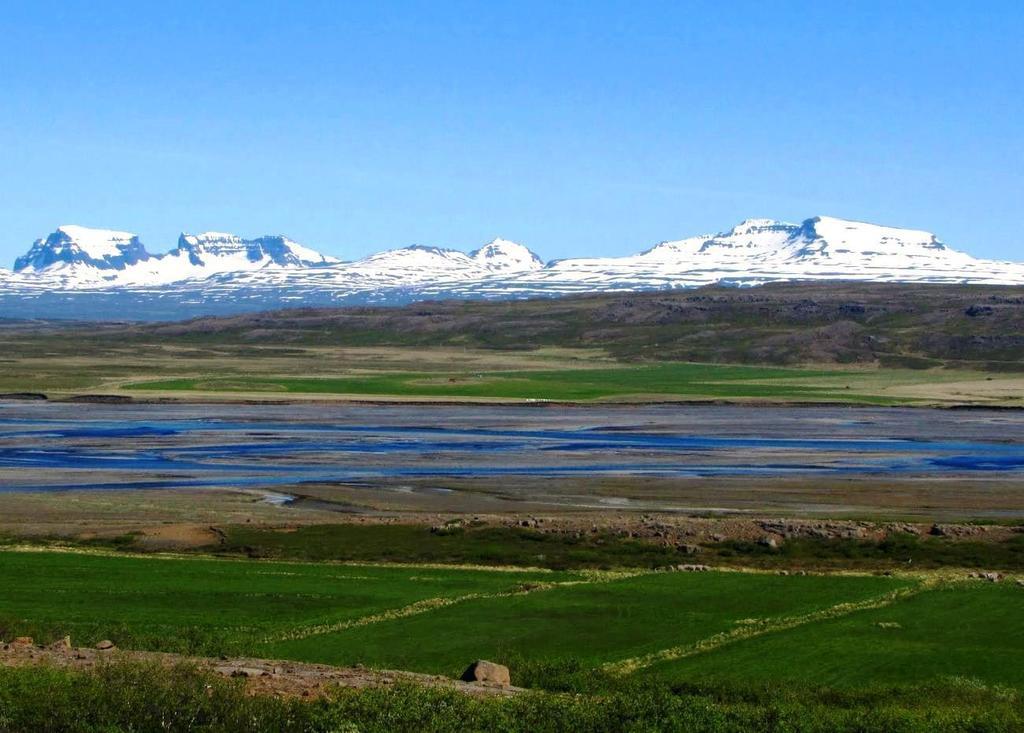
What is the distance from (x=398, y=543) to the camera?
5097 centimetres

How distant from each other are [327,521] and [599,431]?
4294 cm

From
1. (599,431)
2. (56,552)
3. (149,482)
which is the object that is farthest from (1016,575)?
(599,431)

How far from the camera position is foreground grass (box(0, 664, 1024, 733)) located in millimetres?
22156

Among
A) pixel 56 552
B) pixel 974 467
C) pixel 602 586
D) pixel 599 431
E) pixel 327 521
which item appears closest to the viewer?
pixel 602 586

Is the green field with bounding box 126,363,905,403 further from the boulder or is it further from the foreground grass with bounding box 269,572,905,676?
the boulder

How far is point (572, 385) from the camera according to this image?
139 m

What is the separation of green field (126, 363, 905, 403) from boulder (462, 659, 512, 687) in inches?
3789

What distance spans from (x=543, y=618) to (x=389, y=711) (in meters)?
12.8

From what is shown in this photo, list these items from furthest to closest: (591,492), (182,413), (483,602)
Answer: (182,413) < (591,492) < (483,602)

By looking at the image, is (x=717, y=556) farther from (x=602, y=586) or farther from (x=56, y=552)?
(x=56, y=552)

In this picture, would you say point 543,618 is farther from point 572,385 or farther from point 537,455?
point 572,385

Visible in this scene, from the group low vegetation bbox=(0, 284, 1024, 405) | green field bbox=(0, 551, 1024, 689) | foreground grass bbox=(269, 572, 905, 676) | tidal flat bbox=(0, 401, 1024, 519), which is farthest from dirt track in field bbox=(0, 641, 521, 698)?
low vegetation bbox=(0, 284, 1024, 405)

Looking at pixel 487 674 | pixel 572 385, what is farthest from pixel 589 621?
pixel 572 385

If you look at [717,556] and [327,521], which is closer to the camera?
[717,556]
